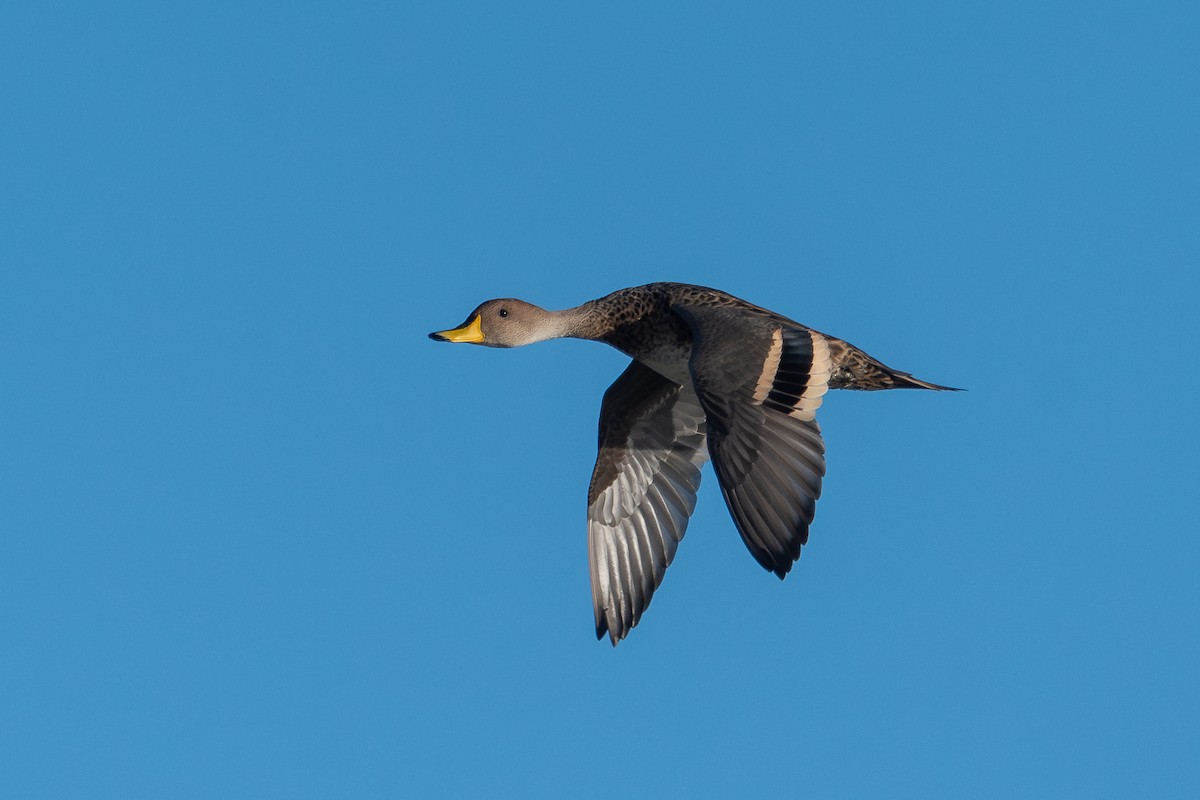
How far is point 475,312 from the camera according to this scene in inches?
534

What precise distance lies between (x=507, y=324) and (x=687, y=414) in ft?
6.50

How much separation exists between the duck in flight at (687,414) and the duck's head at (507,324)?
1 cm

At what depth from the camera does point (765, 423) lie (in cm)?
1059

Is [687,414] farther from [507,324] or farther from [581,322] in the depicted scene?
[507,324]

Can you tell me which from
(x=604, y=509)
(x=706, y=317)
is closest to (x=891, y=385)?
(x=706, y=317)

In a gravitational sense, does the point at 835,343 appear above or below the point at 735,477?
above

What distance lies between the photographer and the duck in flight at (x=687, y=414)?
33.8ft

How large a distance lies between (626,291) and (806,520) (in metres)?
3.98

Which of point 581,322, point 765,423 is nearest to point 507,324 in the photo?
point 581,322

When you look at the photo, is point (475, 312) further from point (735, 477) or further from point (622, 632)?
point (735, 477)

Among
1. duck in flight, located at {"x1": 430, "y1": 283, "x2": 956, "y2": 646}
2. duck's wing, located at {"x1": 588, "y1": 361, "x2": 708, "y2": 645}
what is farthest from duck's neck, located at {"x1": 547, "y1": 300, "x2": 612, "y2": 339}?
duck's wing, located at {"x1": 588, "y1": 361, "x2": 708, "y2": 645}

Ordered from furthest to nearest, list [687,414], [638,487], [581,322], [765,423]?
1. [687,414]
2. [638,487]
3. [581,322]
4. [765,423]

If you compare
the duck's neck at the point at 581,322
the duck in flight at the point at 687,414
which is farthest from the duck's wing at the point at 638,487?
the duck's neck at the point at 581,322

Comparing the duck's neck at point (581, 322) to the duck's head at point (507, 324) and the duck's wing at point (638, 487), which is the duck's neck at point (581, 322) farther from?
the duck's wing at point (638, 487)
